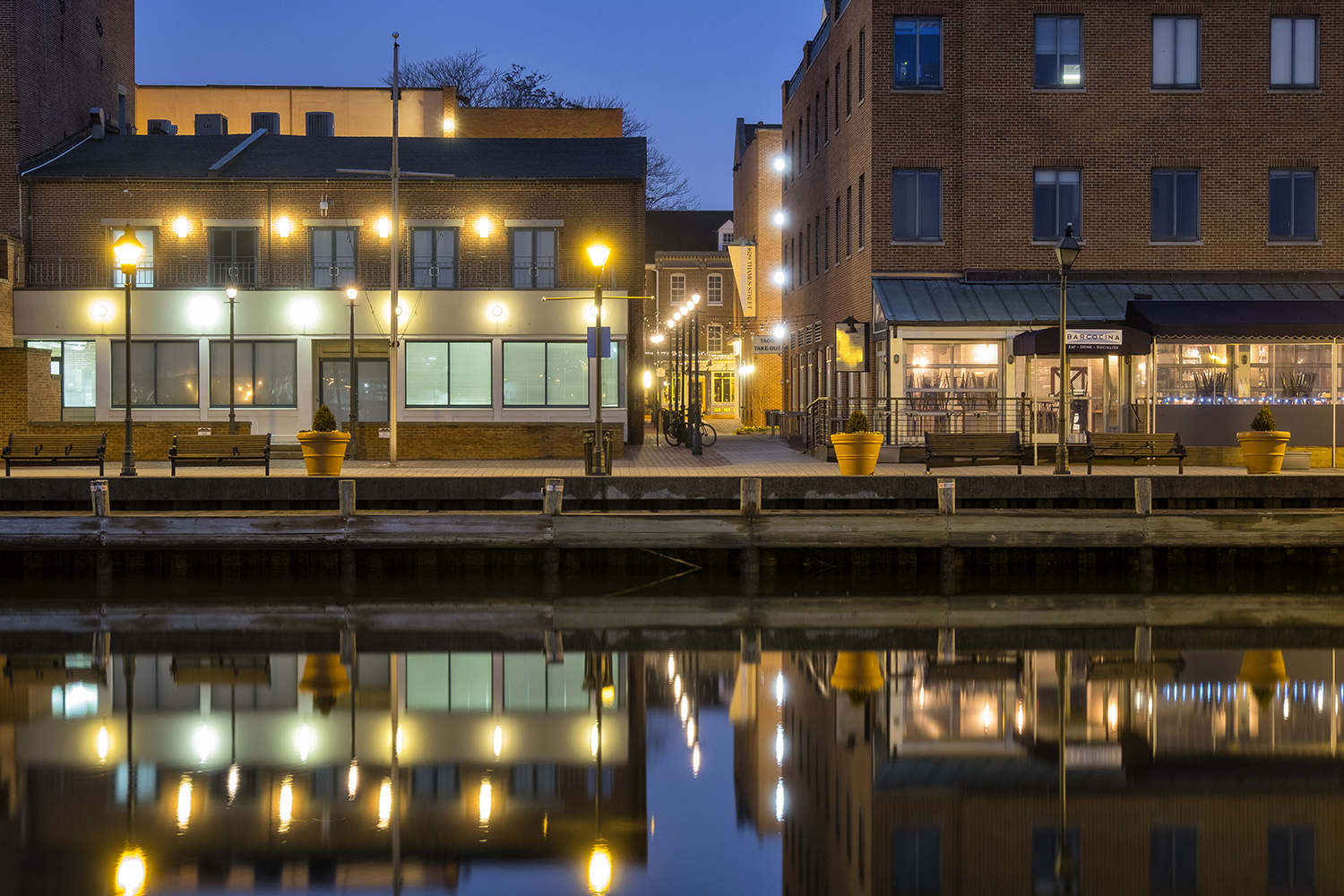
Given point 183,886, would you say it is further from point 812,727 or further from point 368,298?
point 368,298

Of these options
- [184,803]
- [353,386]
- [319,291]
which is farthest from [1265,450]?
[319,291]

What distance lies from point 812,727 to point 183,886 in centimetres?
570

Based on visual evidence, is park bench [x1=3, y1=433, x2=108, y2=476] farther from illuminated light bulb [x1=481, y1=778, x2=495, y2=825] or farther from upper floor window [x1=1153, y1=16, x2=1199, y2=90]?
upper floor window [x1=1153, y1=16, x2=1199, y2=90]

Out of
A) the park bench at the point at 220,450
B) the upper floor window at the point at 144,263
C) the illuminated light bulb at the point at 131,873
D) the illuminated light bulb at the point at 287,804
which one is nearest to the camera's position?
the illuminated light bulb at the point at 131,873

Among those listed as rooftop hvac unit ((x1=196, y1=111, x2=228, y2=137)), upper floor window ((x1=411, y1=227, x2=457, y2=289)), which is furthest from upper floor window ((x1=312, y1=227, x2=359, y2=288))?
rooftop hvac unit ((x1=196, y1=111, x2=228, y2=137))

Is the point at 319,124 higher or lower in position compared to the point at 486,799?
higher

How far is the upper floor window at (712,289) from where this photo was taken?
8056 centimetres

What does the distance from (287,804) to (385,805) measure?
0.70 meters

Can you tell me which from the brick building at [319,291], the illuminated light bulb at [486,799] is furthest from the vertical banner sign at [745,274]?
the illuminated light bulb at [486,799]

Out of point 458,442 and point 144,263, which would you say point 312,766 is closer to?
point 458,442

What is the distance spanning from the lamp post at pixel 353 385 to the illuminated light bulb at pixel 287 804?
2355 centimetres

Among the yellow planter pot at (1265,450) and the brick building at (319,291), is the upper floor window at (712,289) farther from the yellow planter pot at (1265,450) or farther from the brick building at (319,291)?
the yellow planter pot at (1265,450)

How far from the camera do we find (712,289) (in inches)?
3177

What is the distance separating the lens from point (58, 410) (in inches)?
1375
